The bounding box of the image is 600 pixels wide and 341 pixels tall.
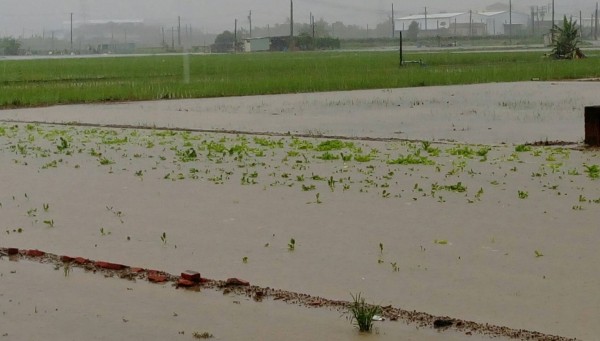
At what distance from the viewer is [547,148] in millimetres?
12156

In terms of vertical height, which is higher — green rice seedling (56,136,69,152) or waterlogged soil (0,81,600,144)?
waterlogged soil (0,81,600,144)

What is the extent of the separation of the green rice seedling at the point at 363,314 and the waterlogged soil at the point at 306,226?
59mm

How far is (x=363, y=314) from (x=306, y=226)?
8.75 feet

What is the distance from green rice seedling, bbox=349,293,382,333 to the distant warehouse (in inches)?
5250

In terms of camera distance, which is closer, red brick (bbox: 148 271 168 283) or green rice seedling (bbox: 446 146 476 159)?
red brick (bbox: 148 271 168 283)

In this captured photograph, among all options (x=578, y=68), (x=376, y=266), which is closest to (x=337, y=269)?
(x=376, y=266)

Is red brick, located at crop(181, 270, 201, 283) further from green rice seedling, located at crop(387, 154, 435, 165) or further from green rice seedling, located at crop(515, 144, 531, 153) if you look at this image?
green rice seedling, located at crop(515, 144, 531, 153)

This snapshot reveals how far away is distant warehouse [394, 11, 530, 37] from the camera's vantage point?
456ft

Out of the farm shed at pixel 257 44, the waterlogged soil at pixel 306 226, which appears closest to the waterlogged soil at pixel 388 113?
the waterlogged soil at pixel 306 226

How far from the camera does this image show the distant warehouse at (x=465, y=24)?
139125 millimetres

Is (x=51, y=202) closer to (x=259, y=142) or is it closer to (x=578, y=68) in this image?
(x=259, y=142)

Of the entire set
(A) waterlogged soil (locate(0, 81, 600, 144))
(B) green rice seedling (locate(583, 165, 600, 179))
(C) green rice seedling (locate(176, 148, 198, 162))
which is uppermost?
(A) waterlogged soil (locate(0, 81, 600, 144))

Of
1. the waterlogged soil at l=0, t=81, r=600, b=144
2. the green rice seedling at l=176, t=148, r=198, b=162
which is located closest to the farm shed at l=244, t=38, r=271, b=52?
the waterlogged soil at l=0, t=81, r=600, b=144

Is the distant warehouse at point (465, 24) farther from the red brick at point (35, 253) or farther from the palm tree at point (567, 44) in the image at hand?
the red brick at point (35, 253)
